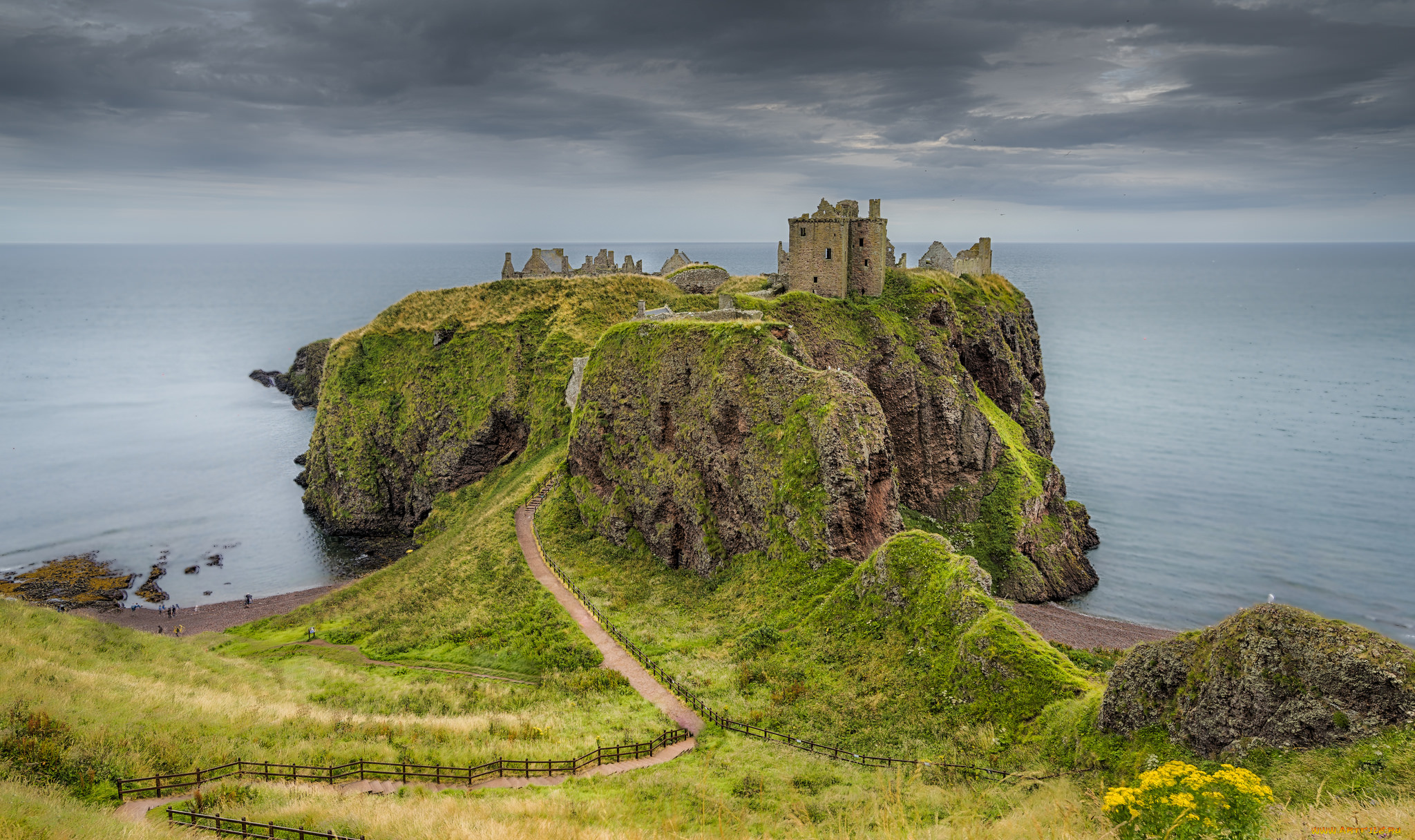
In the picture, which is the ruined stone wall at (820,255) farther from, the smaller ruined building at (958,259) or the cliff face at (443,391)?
the cliff face at (443,391)

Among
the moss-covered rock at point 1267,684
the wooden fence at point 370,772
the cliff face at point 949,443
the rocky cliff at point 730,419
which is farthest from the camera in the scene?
the cliff face at point 949,443

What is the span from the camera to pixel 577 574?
4412cm

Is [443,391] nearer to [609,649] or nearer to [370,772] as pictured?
[609,649]

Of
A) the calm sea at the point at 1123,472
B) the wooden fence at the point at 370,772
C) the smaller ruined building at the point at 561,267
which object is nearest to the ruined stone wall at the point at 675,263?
the smaller ruined building at the point at 561,267

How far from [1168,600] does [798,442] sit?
125 feet

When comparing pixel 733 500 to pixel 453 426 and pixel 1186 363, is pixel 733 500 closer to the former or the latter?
pixel 453 426

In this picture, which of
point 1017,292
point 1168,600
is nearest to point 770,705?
point 1168,600

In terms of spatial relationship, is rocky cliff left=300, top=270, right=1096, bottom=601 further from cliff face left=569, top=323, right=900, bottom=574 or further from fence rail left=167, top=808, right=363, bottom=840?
fence rail left=167, top=808, right=363, bottom=840

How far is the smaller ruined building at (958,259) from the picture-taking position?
76.5 m

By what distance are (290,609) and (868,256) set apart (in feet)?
168

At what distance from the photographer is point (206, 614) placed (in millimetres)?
55562

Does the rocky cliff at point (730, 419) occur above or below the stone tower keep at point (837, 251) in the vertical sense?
below

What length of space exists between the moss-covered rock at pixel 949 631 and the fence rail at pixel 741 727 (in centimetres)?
322

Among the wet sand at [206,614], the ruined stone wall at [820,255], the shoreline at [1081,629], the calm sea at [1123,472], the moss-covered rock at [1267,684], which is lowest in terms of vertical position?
the wet sand at [206,614]
